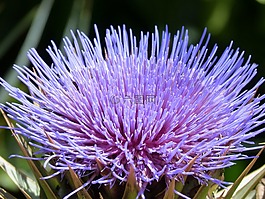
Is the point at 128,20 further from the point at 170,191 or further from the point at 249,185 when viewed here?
the point at 170,191

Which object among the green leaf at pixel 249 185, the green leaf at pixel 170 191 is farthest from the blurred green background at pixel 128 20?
the green leaf at pixel 170 191

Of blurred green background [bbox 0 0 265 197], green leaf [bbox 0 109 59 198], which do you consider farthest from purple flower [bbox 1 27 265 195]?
blurred green background [bbox 0 0 265 197]

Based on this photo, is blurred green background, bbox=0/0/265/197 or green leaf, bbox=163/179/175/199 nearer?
green leaf, bbox=163/179/175/199

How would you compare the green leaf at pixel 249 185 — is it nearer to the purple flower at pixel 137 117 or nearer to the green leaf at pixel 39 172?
the purple flower at pixel 137 117

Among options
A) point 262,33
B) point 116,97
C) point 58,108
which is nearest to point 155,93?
point 116,97

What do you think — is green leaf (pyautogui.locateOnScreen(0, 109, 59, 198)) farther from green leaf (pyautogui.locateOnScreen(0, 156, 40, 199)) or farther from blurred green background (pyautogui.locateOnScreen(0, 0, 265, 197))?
blurred green background (pyautogui.locateOnScreen(0, 0, 265, 197))

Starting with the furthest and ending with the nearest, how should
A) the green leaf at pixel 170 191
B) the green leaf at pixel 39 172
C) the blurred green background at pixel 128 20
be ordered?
the blurred green background at pixel 128 20
the green leaf at pixel 39 172
the green leaf at pixel 170 191

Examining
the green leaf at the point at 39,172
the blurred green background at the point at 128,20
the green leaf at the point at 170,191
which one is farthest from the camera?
the blurred green background at the point at 128,20

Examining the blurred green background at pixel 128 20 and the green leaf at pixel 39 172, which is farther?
the blurred green background at pixel 128 20
